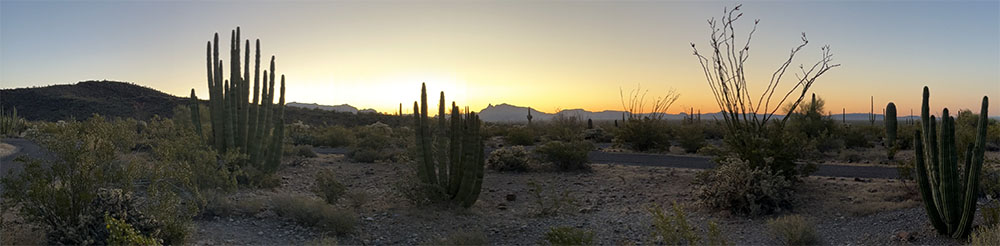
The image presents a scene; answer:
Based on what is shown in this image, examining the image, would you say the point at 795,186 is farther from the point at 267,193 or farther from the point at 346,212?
the point at 267,193

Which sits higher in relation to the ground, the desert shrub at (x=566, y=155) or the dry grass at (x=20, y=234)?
the desert shrub at (x=566, y=155)

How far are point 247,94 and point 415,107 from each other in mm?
4414

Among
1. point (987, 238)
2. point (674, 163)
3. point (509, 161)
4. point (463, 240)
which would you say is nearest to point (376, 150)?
point (509, 161)

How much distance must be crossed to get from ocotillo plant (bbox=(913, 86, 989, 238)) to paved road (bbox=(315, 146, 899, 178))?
20.3 ft

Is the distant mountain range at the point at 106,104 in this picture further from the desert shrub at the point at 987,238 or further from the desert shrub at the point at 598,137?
the desert shrub at the point at 987,238

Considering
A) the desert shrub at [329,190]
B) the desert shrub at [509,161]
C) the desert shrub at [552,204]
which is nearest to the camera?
the desert shrub at [552,204]

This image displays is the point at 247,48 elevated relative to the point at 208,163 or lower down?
elevated

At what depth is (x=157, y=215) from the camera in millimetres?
7641

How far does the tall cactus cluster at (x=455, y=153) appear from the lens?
35.8ft

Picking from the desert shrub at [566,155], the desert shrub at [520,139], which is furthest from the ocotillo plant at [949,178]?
the desert shrub at [520,139]

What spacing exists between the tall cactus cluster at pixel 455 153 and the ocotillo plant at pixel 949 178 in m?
6.54

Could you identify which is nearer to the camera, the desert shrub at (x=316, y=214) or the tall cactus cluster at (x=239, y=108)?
the desert shrub at (x=316, y=214)

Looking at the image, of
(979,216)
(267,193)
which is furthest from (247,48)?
(979,216)

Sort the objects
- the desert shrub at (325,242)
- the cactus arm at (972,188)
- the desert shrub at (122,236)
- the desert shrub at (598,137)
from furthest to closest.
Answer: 1. the desert shrub at (598,137)
2. the cactus arm at (972,188)
3. the desert shrub at (325,242)
4. the desert shrub at (122,236)
